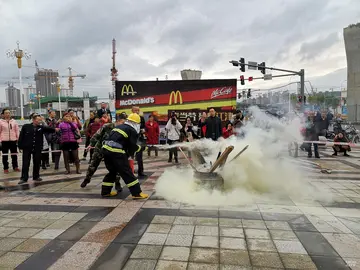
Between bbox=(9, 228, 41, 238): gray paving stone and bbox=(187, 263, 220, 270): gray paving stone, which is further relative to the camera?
bbox=(9, 228, 41, 238): gray paving stone

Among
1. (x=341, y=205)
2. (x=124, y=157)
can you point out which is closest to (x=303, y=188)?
(x=341, y=205)

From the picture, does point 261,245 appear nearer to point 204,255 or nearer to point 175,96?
point 204,255

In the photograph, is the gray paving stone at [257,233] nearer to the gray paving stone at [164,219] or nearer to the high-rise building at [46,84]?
the gray paving stone at [164,219]

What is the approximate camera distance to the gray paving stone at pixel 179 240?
140 inches

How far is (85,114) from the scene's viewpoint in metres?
46.9

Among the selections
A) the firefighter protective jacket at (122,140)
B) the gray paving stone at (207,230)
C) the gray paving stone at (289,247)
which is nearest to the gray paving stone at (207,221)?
the gray paving stone at (207,230)

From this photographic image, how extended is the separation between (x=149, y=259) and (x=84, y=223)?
1.55 metres

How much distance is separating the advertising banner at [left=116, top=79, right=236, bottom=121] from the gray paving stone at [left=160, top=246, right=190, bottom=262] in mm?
9471

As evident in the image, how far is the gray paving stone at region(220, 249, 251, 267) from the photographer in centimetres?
310

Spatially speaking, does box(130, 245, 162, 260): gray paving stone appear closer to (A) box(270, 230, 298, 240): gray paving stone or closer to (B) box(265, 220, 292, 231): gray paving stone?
(A) box(270, 230, 298, 240): gray paving stone

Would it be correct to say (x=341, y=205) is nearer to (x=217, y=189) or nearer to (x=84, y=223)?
(x=217, y=189)

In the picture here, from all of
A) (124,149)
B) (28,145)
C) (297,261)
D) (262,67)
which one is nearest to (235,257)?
(297,261)

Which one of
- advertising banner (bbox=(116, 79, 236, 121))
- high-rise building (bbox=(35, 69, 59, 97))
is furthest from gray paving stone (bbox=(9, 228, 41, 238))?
high-rise building (bbox=(35, 69, 59, 97))

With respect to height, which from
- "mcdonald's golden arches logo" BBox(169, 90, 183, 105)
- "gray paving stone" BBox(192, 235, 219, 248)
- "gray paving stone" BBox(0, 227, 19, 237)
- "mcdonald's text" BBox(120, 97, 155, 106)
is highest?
"mcdonald's golden arches logo" BBox(169, 90, 183, 105)
